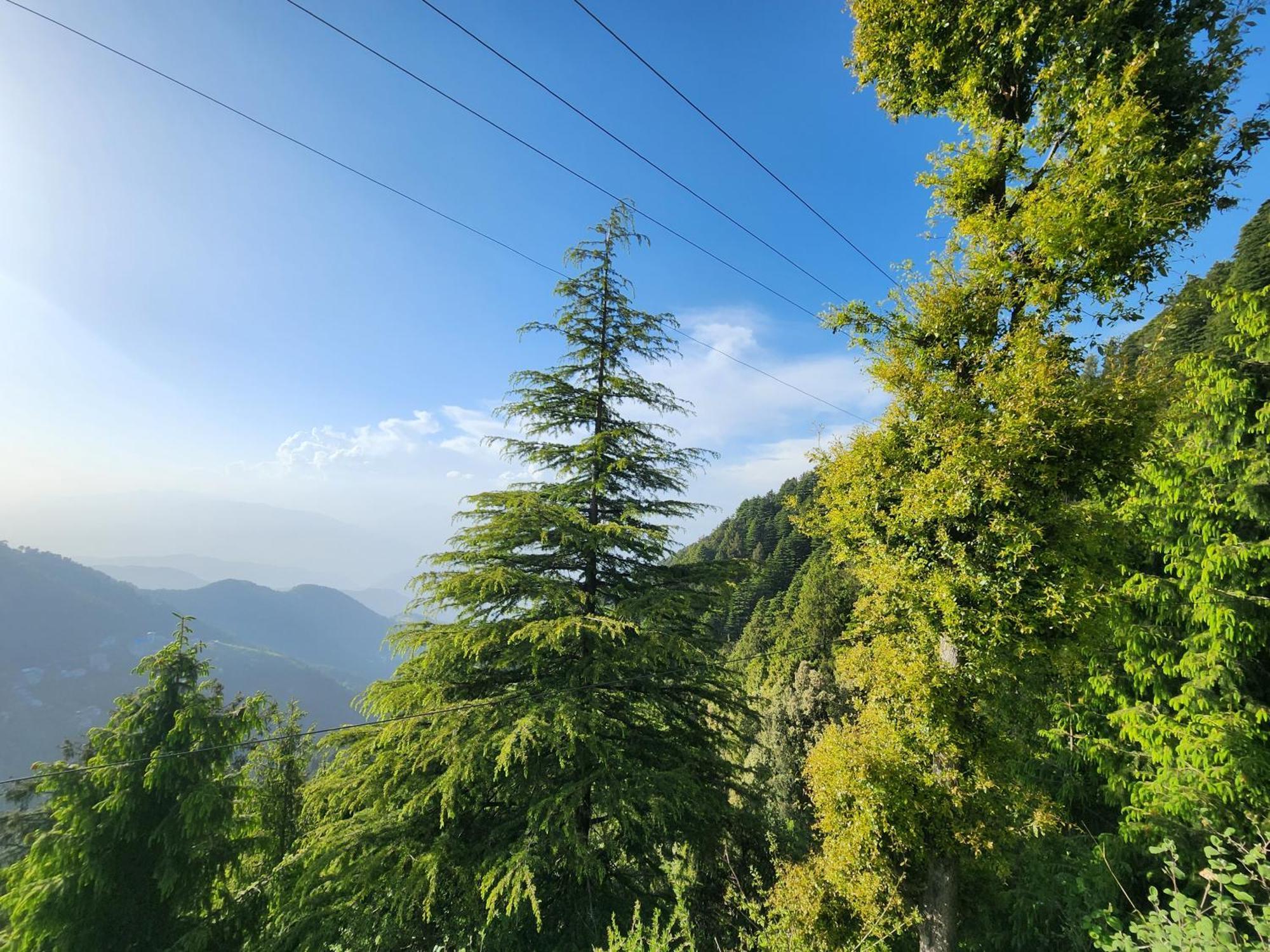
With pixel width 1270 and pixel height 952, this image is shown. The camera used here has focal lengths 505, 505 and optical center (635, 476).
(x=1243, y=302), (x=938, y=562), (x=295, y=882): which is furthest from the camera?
(x=1243, y=302)

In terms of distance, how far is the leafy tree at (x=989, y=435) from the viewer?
5113 mm

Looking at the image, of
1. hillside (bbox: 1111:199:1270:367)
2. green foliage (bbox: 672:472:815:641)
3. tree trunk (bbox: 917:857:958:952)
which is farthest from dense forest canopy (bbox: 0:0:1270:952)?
green foliage (bbox: 672:472:815:641)

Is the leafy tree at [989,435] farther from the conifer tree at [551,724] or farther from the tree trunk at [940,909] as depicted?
the conifer tree at [551,724]

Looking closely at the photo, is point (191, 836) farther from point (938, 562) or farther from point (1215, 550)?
point (1215, 550)

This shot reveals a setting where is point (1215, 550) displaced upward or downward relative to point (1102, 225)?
downward

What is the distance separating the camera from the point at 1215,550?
7.74 meters

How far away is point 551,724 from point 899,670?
174 inches

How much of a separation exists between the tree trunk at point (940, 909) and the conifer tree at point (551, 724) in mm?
2734

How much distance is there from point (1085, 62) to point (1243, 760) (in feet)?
31.2

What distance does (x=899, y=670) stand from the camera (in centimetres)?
581

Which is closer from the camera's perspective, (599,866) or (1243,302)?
(599,866)

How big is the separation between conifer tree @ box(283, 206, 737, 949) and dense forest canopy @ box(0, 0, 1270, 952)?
0.07 meters

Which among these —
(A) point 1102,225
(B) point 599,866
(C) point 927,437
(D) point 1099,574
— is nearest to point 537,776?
(B) point 599,866

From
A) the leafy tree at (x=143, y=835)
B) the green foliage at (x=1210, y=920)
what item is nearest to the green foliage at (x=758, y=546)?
the leafy tree at (x=143, y=835)
